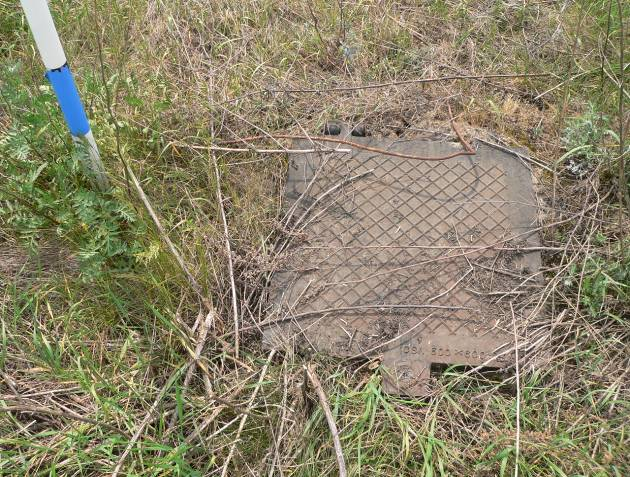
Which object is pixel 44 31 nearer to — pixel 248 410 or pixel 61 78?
pixel 61 78

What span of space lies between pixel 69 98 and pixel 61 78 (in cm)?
8

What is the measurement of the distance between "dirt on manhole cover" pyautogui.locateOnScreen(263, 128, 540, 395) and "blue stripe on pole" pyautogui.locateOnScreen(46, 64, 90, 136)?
789 mm

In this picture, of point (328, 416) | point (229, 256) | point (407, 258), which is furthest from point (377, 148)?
point (328, 416)

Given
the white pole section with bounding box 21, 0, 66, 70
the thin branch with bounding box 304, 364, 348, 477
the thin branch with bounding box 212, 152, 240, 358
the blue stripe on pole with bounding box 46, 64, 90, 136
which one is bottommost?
the thin branch with bounding box 304, 364, 348, 477

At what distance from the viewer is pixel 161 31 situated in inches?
121

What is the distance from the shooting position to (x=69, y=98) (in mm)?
2033

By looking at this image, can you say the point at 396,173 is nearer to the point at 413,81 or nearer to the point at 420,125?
the point at 420,125

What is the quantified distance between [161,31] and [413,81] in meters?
1.25

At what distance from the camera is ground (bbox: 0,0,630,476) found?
188cm

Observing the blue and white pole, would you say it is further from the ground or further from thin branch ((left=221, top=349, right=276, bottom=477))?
thin branch ((left=221, top=349, right=276, bottom=477))

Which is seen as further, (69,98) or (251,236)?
(251,236)

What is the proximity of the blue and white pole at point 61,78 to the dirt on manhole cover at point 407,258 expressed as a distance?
72 centimetres

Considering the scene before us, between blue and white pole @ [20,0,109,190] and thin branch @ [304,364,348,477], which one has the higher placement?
blue and white pole @ [20,0,109,190]

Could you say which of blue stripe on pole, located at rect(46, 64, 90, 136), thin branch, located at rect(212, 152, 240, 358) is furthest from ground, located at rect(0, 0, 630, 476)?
blue stripe on pole, located at rect(46, 64, 90, 136)
